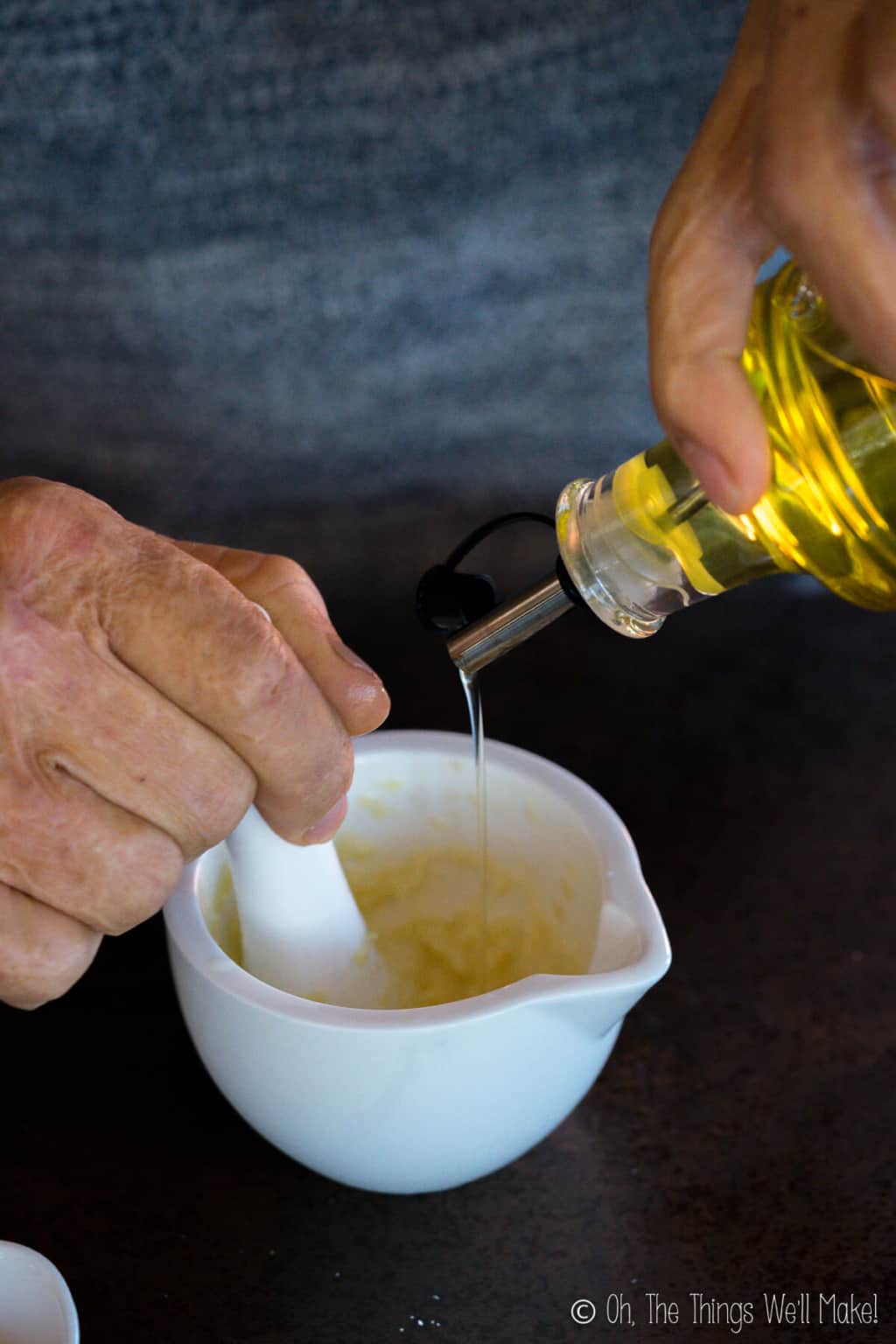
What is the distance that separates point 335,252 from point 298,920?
2.21 ft

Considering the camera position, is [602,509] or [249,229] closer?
[602,509]

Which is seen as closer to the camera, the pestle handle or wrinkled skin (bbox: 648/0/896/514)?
wrinkled skin (bbox: 648/0/896/514)

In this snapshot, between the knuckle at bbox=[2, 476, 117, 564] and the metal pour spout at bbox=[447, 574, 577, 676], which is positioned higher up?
the knuckle at bbox=[2, 476, 117, 564]

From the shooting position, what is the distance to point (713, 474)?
432 mm

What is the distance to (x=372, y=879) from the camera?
2.65 ft

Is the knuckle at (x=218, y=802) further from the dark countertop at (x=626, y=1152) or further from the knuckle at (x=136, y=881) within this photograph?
the dark countertop at (x=626, y=1152)

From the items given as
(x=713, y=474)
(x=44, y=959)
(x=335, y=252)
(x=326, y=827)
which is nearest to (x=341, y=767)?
(x=326, y=827)

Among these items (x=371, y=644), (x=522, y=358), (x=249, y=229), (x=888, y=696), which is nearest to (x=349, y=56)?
(x=249, y=229)

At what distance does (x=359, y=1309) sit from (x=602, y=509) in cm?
37

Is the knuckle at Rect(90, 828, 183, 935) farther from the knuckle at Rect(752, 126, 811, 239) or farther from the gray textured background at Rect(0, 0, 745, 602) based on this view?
the gray textured background at Rect(0, 0, 745, 602)

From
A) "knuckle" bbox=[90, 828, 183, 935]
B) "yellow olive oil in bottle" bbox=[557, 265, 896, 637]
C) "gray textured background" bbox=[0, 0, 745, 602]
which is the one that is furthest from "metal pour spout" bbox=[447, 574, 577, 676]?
"gray textured background" bbox=[0, 0, 745, 602]

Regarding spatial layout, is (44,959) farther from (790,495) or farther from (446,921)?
(790,495)

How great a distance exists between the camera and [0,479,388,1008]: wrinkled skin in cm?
54

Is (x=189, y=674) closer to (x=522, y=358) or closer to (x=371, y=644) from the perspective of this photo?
(x=371, y=644)
